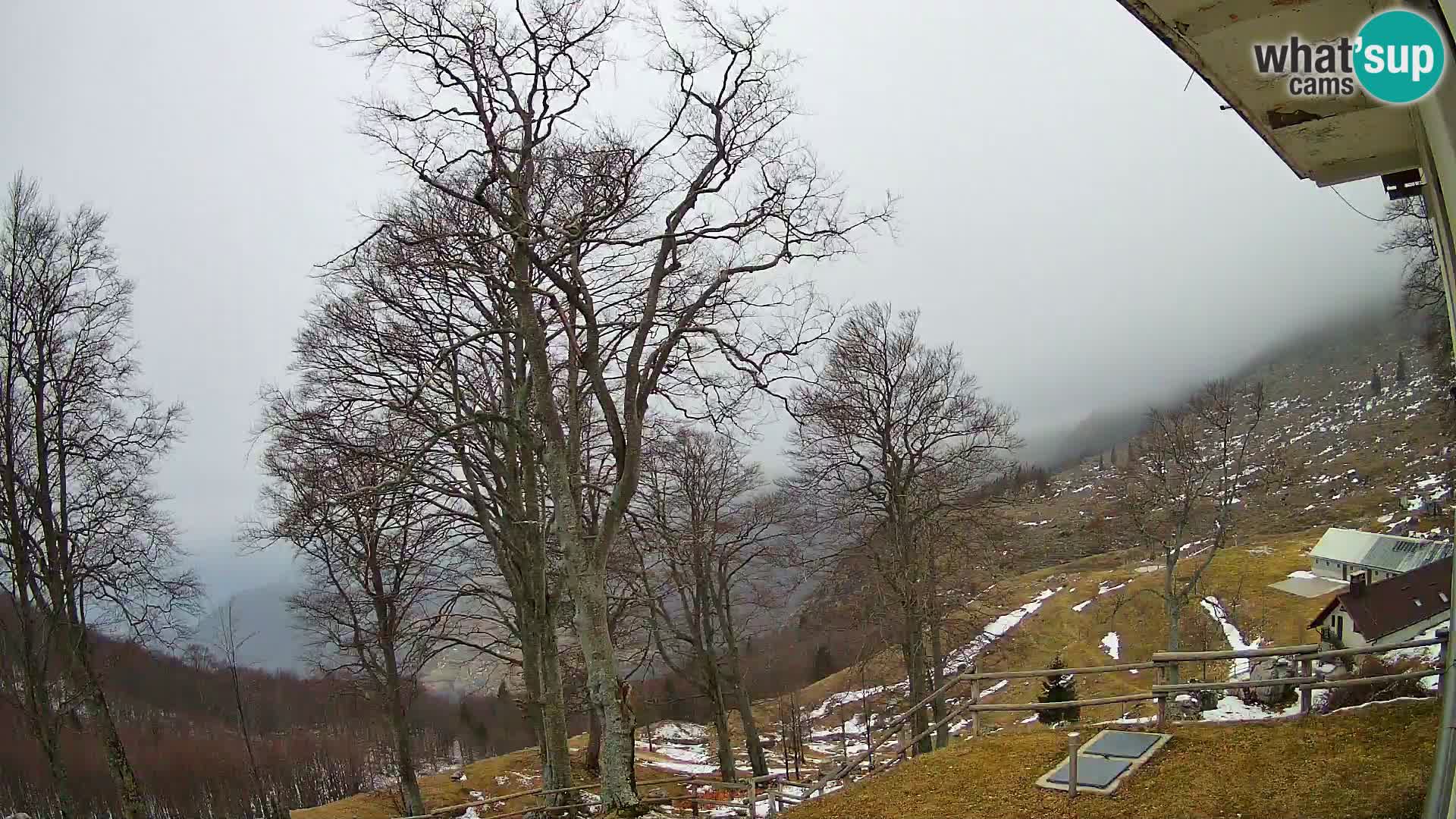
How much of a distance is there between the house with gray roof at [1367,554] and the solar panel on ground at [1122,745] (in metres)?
35.0

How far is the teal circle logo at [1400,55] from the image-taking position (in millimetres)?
3281

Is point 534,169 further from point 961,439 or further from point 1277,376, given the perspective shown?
point 1277,376

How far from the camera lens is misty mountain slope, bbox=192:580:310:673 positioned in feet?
74.3

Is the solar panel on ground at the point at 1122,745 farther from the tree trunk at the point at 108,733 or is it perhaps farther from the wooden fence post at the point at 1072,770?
the tree trunk at the point at 108,733

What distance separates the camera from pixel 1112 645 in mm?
41375

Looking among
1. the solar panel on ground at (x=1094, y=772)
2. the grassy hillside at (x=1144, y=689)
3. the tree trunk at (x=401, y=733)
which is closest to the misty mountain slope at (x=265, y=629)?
the tree trunk at (x=401, y=733)

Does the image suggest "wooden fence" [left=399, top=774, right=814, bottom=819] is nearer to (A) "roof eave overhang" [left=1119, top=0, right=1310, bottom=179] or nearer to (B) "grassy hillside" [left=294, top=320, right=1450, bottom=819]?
(B) "grassy hillside" [left=294, top=320, right=1450, bottom=819]

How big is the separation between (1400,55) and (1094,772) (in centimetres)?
780

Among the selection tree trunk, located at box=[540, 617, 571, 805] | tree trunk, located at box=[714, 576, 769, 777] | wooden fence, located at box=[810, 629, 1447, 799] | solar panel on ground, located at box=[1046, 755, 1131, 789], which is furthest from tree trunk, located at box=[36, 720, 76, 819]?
solar panel on ground, located at box=[1046, 755, 1131, 789]

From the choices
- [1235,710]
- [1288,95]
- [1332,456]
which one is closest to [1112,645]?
[1235,710]

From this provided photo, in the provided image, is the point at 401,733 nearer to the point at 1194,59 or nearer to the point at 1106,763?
the point at 1106,763

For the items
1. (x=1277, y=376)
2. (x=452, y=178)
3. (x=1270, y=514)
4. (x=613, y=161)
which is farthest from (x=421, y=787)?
(x=1277, y=376)

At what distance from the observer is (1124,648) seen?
134 ft

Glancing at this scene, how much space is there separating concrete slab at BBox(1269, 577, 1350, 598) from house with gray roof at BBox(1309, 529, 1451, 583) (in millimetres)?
755
